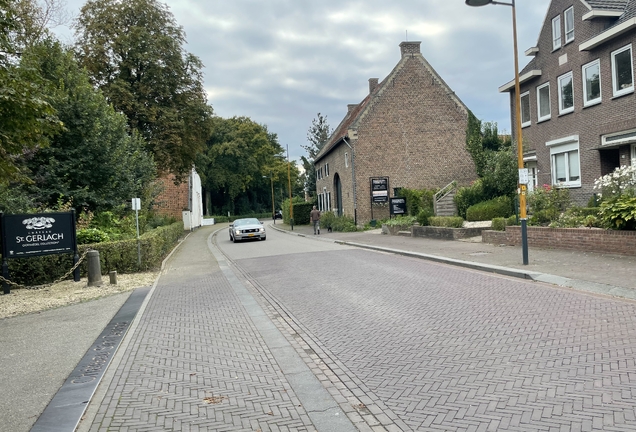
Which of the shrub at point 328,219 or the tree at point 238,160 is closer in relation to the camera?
the shrub at point 328,219

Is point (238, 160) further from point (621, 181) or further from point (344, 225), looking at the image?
point (621, 181)

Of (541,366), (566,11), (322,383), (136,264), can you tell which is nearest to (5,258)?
(136,264)

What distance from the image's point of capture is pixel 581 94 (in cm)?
1953

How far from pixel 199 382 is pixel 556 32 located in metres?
22.1

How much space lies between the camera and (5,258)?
1238cm

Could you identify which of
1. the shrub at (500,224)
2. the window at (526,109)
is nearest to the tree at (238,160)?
the window at (526,109)

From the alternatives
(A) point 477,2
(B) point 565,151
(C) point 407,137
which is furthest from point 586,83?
(C) point 407,137

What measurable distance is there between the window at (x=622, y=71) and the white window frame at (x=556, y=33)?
3559 mm

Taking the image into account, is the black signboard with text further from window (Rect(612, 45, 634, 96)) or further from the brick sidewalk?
the brick sidewalk

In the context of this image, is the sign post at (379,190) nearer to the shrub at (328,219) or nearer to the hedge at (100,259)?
the shrub at (328,219)

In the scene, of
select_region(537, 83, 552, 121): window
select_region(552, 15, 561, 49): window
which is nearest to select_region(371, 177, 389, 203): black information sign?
select_region(537, 83, 552, 121): window

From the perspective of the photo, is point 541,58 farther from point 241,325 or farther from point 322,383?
point 322,383

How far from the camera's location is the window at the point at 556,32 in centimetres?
2097

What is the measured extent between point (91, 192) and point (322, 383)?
1729 cm
